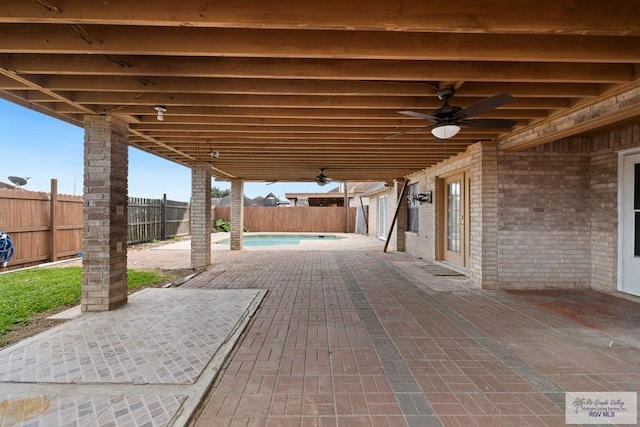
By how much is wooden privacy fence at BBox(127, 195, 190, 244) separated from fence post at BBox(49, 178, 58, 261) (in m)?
3.45

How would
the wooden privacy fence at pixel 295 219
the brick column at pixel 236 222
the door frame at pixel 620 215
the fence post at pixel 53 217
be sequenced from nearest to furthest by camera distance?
1. the door frame at pixel 620 215
2. the fence post at pixel 53 217
3. the brick column at pixel 236 222
4. the wooden privacy fence at pixel 295 219

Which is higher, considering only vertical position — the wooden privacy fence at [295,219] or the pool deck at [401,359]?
the wooden privacy fence at [295,219]

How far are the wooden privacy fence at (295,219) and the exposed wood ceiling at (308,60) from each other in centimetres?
1397

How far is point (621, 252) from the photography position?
16.0 ft

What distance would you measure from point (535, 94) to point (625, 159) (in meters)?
2.80

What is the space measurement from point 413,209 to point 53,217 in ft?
32.3

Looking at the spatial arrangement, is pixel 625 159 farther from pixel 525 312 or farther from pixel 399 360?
pixel 399 360

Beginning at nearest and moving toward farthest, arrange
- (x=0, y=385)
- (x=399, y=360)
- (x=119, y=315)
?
(x=0, y=385)
(x=399, y=360)
(x=119, y=315)

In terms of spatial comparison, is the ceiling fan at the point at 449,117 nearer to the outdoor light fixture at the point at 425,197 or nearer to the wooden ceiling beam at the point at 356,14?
the wooden ceiling beam at the point at 356,14

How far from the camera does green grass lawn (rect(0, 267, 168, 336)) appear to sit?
394 centimetres

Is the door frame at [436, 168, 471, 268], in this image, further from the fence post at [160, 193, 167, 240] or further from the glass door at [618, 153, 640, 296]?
the fence post at [160, 193, 167, 240]

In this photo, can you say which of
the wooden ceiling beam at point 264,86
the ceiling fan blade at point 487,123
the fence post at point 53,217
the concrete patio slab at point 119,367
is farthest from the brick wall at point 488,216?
the fence post at point 53,217

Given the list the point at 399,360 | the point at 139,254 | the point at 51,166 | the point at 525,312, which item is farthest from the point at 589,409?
the point at 51,166

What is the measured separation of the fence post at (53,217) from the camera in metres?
7.33
